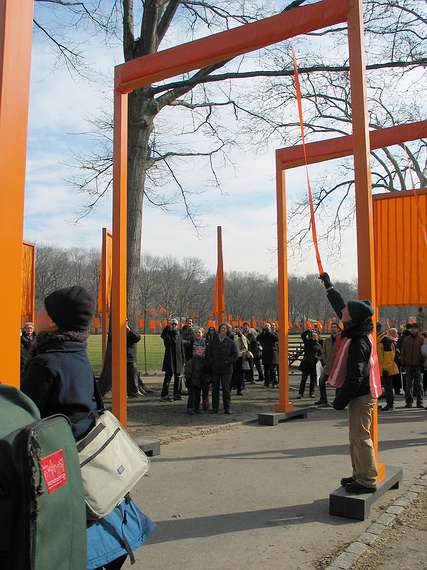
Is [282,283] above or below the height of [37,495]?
above

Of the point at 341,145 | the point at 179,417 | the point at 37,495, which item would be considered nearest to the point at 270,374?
the point at 179,417

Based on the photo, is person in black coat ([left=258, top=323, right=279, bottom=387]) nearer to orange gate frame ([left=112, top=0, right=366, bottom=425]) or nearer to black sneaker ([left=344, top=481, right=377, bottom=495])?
orange gate frame ([left=112, top=0, right=366, bottom=425])

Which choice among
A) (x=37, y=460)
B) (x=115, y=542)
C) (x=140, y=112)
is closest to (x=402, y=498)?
(x=115, y=542)

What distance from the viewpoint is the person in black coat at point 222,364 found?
11.3m

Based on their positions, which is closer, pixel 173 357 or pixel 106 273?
pixel 173 357

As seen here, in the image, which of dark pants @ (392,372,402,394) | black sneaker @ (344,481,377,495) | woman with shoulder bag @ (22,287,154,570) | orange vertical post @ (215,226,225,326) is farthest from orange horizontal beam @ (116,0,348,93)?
dark pants @ (392,372,402,394)

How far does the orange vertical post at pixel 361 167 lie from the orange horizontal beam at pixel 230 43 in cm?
38

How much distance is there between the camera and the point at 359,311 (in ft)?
17.2

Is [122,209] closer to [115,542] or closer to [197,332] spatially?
[197,332]

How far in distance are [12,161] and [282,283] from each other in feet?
26.1

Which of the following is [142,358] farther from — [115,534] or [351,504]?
[115,534]

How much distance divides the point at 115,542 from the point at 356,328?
11.4ft

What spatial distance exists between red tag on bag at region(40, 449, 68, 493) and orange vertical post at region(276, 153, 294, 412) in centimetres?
856

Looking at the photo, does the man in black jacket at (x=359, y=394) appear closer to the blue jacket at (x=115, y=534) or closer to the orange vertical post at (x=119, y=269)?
the blue jacket at (x=115, y=534)
